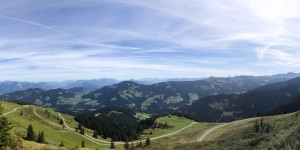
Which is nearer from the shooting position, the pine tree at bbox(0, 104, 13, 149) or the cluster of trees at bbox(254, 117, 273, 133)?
the pine tree at bbox(0, 104, 13, 149)

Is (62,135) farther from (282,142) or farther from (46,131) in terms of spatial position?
(282,142)

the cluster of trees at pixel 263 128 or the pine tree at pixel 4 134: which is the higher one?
the pine tree at pixel 4 134

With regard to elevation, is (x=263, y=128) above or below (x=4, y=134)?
below

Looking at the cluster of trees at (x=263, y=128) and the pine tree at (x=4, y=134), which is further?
the cluster of trees at (x=263, y=128)

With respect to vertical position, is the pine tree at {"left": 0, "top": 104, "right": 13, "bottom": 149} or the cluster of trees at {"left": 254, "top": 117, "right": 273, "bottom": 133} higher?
the pine tree at {"left": 0, "top": 104, "right": 13, "bottom": 149}

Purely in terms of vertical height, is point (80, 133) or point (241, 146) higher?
point (241, 146)

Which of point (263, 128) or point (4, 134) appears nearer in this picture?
point (4, 134)

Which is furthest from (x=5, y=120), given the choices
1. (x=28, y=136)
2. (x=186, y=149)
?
(x=28, y=136)

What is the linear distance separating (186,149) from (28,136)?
7885 cm

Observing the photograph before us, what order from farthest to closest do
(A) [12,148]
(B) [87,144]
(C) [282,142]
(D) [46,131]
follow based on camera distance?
(B) [87,144]
(D) [46,131]
(A) [12,148]
(C) [282,142]

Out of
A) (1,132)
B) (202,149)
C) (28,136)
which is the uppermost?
(1,132)

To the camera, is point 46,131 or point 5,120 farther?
point 46,131

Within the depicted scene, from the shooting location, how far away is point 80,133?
199000 millimetres

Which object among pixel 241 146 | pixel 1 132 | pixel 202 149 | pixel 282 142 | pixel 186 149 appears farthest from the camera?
pixel 186 149
